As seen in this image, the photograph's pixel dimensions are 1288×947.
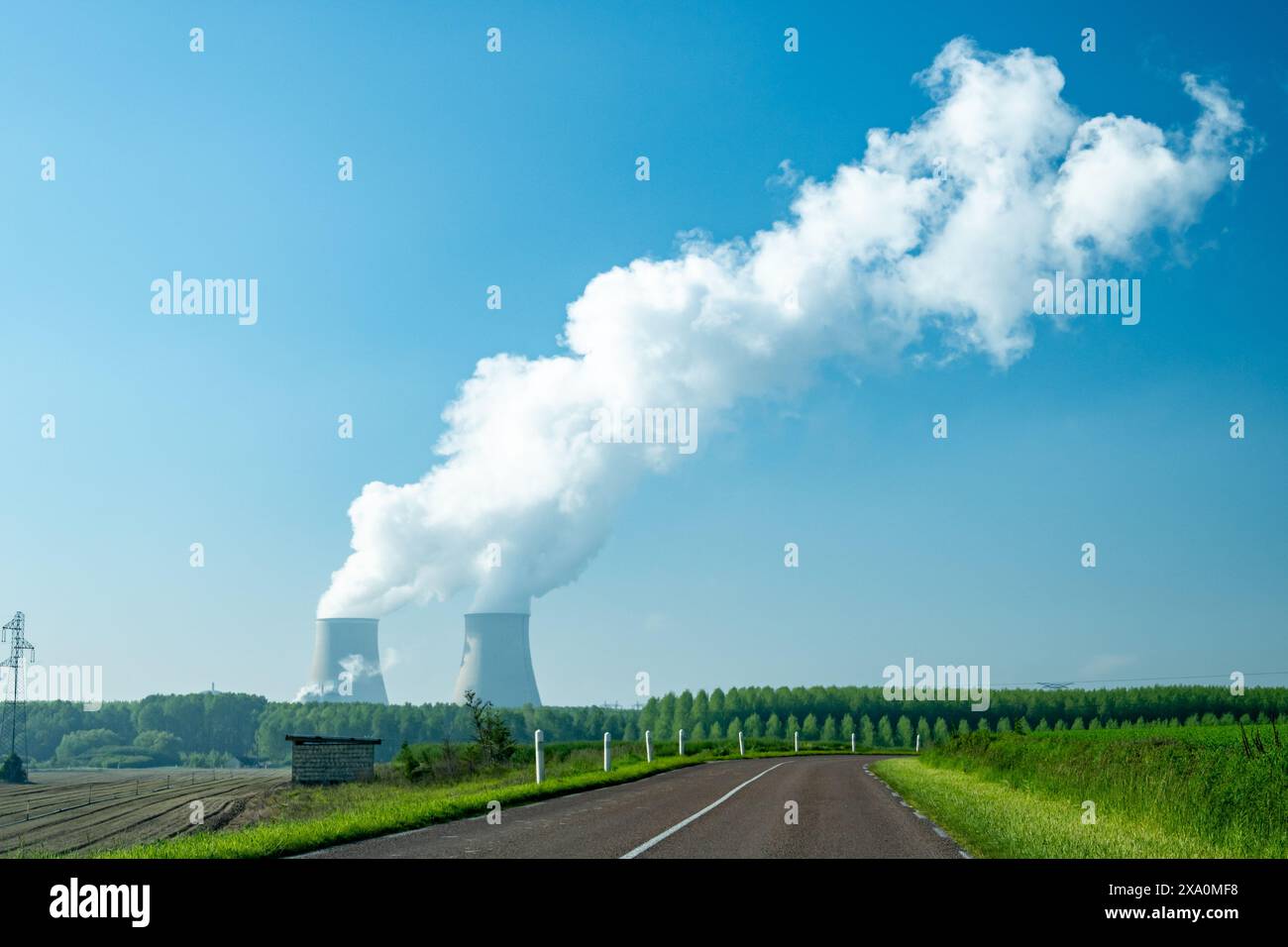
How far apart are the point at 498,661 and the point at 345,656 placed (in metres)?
11.4

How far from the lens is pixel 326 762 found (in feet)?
172

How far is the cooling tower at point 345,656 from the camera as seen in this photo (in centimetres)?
7506

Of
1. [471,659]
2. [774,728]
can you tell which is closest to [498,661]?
[471,659]

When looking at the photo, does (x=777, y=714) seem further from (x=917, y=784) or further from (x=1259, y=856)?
(x=1259, y=856)

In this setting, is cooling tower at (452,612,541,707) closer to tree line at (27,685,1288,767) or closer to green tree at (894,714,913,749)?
tree line at (27,685,1288,767)

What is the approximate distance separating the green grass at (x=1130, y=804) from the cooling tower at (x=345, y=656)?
60538mm

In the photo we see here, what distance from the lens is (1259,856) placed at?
35.6 feet

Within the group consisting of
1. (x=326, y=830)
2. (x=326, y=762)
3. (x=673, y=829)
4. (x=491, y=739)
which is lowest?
(x=326, y=762)

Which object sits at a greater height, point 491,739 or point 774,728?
point 491,739

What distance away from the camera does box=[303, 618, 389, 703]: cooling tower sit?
246 ft

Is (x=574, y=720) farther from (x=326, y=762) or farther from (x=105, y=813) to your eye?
(x=326, y=762)

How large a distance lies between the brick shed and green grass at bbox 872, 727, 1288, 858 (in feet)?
125
